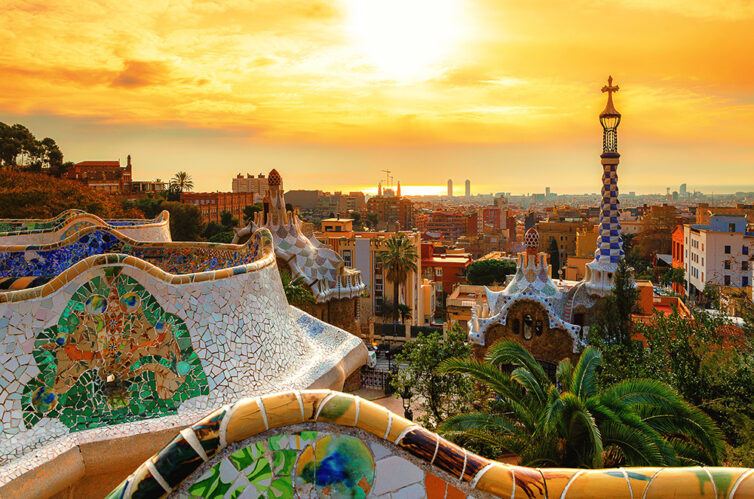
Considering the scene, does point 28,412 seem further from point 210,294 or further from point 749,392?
point 749,392

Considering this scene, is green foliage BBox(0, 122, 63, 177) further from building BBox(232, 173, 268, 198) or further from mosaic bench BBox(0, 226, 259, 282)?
building BBox(232, 173, 268, 198)

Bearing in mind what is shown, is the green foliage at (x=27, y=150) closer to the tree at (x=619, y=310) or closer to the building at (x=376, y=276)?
the building at (x=376, y=276)

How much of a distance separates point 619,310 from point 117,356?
422 inches

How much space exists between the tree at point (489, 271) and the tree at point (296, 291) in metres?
35.5

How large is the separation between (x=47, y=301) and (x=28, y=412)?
79 cm

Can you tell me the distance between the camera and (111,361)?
4.53m

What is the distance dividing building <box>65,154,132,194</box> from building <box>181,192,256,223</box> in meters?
5.92

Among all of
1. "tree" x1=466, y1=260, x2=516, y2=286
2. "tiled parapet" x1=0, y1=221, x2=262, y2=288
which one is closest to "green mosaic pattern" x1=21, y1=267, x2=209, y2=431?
"tiled parapet" x1=0, y1=221, x2=262, y2=288

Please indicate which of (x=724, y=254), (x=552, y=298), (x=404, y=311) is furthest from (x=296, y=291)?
(x=724, y=254)

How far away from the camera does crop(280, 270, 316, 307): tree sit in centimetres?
1448

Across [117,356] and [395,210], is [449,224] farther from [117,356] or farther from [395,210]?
[117,356]

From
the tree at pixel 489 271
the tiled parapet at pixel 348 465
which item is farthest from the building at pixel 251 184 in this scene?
the tiled parapet at pixel 348 465

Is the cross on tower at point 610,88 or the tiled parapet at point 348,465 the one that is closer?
the tiled parapet at point 348,465

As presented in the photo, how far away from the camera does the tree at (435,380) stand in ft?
28.2
